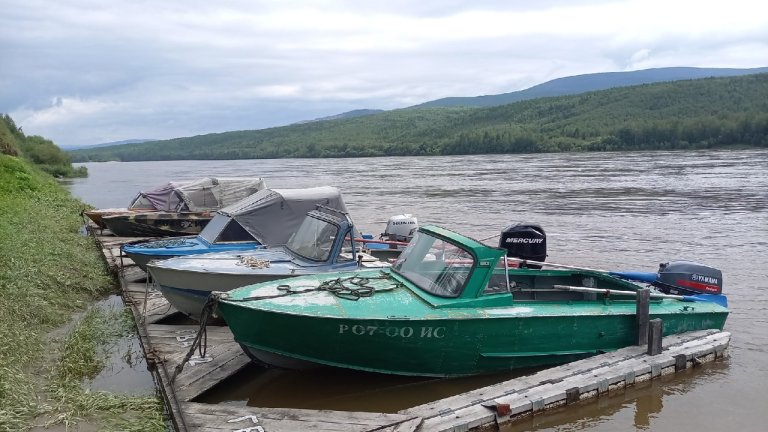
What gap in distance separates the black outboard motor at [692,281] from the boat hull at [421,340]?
2333 mm

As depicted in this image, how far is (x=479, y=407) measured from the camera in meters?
7.57

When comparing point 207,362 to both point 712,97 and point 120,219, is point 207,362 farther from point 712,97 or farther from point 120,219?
point 712,97

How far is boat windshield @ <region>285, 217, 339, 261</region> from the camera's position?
11.0 metres

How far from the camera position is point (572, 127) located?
9650 centimetres

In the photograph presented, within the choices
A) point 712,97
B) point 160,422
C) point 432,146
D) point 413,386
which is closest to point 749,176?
point 413,386

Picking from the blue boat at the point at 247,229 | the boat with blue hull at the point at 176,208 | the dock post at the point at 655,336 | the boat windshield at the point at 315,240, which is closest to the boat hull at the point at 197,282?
the boat windshield at the point at 315,240

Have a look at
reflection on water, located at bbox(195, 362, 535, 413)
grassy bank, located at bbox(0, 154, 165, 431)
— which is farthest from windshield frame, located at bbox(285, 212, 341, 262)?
grassy bank, located at bbox(0, 154, 165, 431)

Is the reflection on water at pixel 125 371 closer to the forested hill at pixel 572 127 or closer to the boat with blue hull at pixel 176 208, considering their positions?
the boat with blue hull at pixel 176 208

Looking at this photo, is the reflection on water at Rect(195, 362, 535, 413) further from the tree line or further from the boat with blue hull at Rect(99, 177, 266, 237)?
the tree line

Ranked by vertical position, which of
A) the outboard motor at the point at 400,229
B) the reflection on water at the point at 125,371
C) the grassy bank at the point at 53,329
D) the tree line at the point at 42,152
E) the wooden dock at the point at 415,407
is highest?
the tree line at the point at 42,152

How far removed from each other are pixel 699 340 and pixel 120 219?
15.8 m

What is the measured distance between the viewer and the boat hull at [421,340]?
26.5ft

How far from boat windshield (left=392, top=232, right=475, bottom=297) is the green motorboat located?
0.6 inches

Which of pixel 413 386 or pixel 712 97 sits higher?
pixel 712 97
